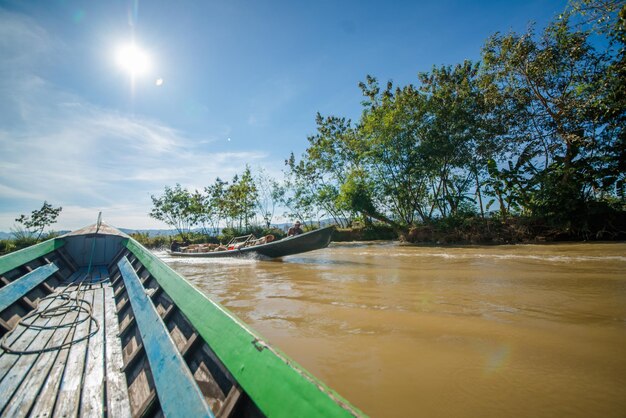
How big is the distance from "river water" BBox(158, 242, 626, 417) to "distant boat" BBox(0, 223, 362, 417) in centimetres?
113

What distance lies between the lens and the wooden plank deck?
1.57 meters

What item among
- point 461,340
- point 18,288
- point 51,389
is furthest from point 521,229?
point 18,288

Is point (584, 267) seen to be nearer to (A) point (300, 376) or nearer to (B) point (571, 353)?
(B) point (571, 353)

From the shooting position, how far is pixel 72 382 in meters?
1.81

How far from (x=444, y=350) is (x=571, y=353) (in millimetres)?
1054

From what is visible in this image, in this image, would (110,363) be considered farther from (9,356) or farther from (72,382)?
(9,356)

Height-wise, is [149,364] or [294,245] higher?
[294,245]

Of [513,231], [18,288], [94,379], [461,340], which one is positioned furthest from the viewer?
[513,231]

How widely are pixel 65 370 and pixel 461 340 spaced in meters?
3.41

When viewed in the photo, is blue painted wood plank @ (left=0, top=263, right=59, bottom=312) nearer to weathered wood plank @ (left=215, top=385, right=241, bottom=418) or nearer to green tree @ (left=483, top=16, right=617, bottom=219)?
weathered wood plank @ (left=215, top=385, right=241, bottom=418)

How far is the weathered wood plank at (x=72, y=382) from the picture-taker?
1.54m

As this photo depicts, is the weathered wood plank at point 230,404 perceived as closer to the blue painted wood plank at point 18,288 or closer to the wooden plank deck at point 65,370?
the wooden plank deck at point 65,370

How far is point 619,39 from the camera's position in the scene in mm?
9484

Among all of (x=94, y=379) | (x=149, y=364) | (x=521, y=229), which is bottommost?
(x=94, y=379)
